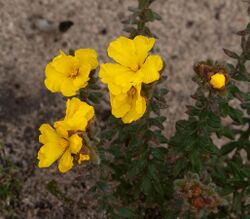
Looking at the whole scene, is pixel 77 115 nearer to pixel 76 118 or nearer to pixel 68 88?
pixel 76 118

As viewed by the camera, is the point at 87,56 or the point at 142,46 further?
the point at 87,56

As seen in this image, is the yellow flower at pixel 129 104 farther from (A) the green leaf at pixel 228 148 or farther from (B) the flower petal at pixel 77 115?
(A) the green leaf at pixel 228 148

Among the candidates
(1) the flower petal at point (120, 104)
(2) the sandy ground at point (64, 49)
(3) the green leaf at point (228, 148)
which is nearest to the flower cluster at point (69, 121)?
(1) the flower petal at point (120, 104)

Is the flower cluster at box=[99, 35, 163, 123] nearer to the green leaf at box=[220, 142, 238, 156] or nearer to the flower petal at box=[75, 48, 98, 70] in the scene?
the flower petal at box=[75, 48, 98, 70]

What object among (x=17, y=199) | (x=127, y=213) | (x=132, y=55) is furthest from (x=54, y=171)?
(x=132, y=55)


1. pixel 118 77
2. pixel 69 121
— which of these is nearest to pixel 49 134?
pixel 69 121

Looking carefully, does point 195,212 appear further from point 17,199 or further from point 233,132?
point 17,199
